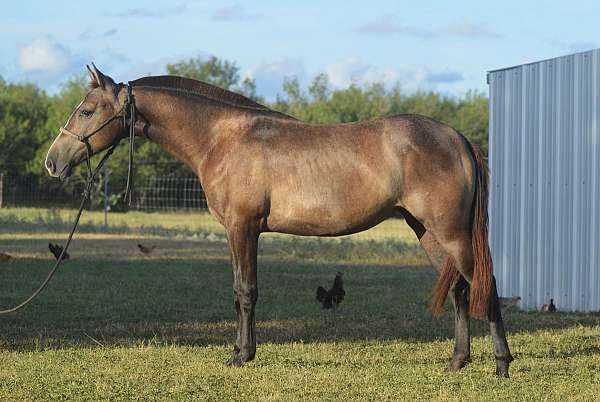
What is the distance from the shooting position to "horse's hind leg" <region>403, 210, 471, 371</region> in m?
7.70

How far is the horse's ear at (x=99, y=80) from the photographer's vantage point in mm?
7836

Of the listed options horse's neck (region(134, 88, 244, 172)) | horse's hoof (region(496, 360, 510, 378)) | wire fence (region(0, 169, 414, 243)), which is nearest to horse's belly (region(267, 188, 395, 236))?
horse's neck (region(134, 88, 244, 172))

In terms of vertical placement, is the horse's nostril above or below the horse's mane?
below

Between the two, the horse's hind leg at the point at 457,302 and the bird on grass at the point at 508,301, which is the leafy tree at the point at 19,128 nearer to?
the bird on grass at the point at 508,301

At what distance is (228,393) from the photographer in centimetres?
661

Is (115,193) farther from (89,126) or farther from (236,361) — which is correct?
(236,361)

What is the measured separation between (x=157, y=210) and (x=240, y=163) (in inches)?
1387

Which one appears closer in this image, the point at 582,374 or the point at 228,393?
the point at 228,393

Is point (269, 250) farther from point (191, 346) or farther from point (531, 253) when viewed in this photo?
point (191, 346)

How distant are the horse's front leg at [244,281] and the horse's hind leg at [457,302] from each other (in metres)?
1.26

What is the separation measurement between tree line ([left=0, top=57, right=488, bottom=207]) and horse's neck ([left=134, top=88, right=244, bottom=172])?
31.8 m

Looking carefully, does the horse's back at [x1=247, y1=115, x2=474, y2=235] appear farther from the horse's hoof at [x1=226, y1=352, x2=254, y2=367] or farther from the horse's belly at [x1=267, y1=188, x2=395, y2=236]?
the horse's hoof at [x1=226, y1=352, x2=254, y2=367]

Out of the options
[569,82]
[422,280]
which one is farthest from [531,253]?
[422,280]

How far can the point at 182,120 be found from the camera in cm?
797
